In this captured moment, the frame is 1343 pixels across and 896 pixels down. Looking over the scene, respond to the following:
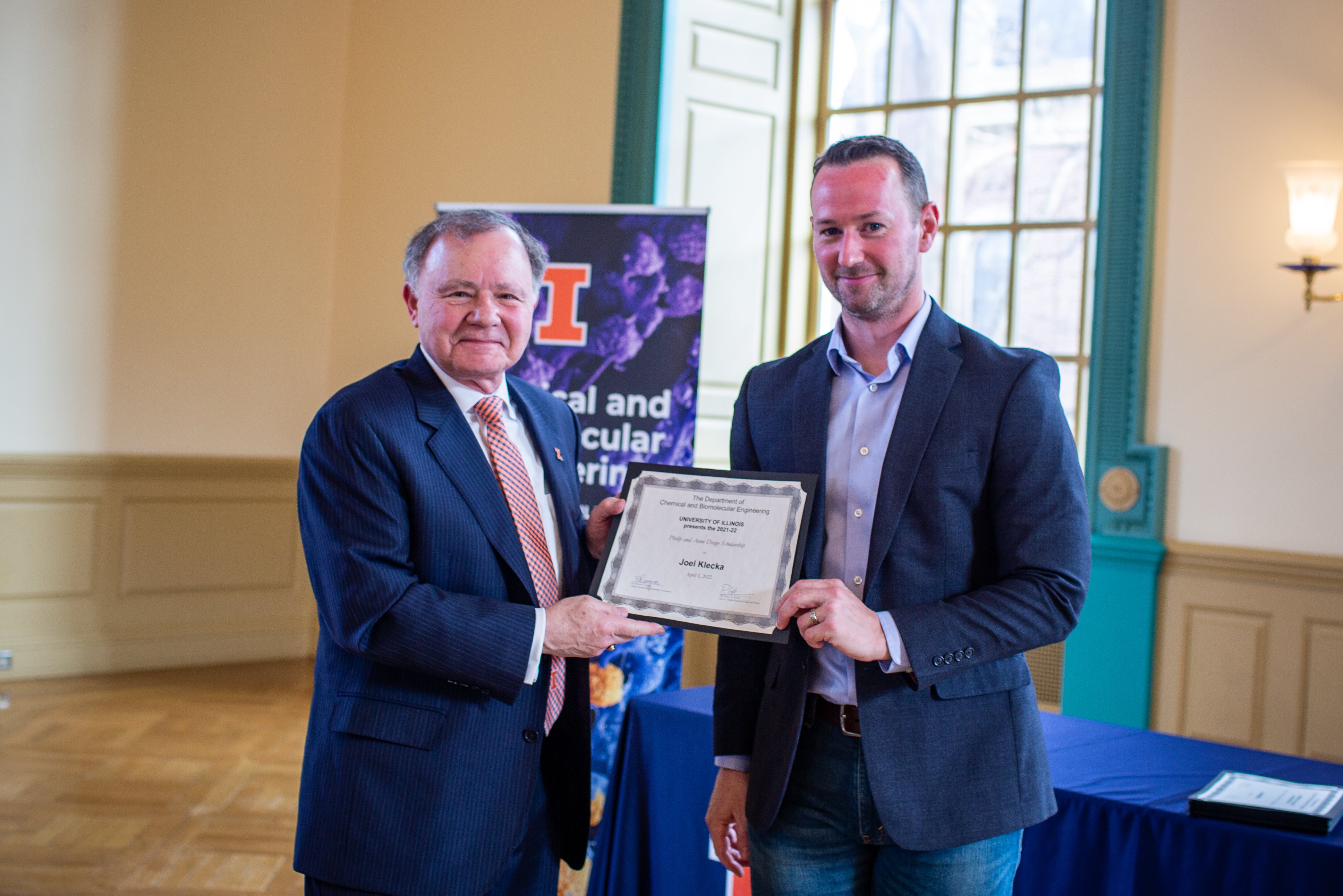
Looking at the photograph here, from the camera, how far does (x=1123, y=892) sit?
1850mm

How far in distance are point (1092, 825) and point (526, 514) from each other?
3.73 ft

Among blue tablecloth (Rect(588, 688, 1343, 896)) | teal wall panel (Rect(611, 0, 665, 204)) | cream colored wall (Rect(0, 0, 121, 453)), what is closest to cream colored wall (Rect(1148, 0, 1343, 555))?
blue tablecloth (Rect(588, 688, 1343, 896))

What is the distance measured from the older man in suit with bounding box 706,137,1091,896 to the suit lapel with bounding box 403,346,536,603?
0.43 meters

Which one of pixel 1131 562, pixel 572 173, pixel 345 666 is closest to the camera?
pixel 345 666

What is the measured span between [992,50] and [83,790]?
5.08 m

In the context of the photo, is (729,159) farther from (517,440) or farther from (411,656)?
(411,656)

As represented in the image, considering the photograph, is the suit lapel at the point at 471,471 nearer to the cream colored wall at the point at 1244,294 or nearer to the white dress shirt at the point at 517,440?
the white dress shirt at the point at 517,440

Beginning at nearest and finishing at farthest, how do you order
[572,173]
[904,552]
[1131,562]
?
[904,552]
[1131,562]
[572,173]

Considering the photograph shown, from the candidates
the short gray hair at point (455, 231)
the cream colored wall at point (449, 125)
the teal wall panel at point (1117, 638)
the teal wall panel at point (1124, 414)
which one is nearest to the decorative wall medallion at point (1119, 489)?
the teal wall panel at point (1124, 414)

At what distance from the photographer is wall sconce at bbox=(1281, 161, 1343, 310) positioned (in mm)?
3902

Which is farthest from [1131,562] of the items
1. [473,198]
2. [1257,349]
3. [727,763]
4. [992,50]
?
[473,198]

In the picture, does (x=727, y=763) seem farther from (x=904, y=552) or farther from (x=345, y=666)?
(x=345, y=666)

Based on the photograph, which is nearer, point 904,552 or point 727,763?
point 904,552

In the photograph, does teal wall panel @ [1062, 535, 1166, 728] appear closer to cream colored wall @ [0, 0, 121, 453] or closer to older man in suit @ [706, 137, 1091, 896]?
older man in suit @ [706, 137, 1091, 896]
